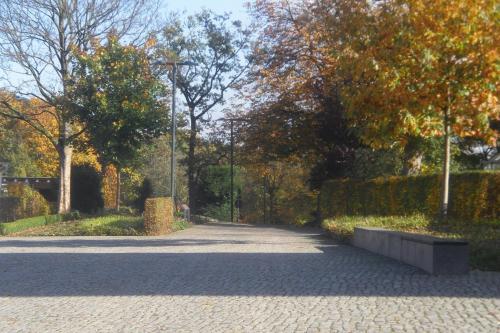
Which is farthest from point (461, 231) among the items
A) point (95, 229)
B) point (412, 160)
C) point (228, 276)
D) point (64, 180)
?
point (64, 180)

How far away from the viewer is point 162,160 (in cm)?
5834

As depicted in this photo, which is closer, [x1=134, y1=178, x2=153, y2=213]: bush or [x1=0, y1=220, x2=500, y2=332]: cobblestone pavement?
[x1=0, y1=220, x2=500, y2=332]: cobblestone pavement

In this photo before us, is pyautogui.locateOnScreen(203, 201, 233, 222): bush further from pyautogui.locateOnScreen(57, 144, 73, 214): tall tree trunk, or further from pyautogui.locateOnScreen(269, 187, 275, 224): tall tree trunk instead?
pyautogui.locateOnScreen(57, 144, 73, 214): tall tree trunk

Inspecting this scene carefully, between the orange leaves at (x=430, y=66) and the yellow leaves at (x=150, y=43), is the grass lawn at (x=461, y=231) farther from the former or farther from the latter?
the yellow leaves at (x=150, y=43)

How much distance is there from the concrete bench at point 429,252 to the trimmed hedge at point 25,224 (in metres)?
17.2

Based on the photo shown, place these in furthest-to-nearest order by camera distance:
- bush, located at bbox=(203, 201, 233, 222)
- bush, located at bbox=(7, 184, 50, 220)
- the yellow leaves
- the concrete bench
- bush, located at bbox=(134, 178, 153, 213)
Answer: bush, located at bbox=(203, 201, 233, 222) → bush, located at bbox=(134, 178, 153, 213) → the yellow leaves → bush, located at bbox=(7, 184, 50, 220) → the concrete bench

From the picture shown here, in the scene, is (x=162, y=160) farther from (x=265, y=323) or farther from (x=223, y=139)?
(x=265, y=323)

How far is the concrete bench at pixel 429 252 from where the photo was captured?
38.6 feet

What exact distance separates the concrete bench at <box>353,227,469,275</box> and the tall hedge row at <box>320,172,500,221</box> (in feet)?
20.3

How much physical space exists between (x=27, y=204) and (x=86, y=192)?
22.4 ft

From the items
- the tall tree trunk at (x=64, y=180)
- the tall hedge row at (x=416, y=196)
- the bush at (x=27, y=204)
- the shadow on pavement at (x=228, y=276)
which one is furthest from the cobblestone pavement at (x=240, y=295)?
the tall tree trunk at (x=64, y=180)

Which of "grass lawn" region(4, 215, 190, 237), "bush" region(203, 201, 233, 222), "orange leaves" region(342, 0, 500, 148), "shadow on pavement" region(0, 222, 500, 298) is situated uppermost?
"orange leaves" region(342, 0, 500, 148)

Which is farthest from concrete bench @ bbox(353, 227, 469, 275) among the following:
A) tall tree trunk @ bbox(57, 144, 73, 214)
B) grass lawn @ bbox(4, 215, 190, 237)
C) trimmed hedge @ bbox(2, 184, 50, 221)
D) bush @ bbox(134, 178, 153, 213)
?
bush @ bbox(134, 178, 153, 213)

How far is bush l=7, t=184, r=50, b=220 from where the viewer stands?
3378 cm
